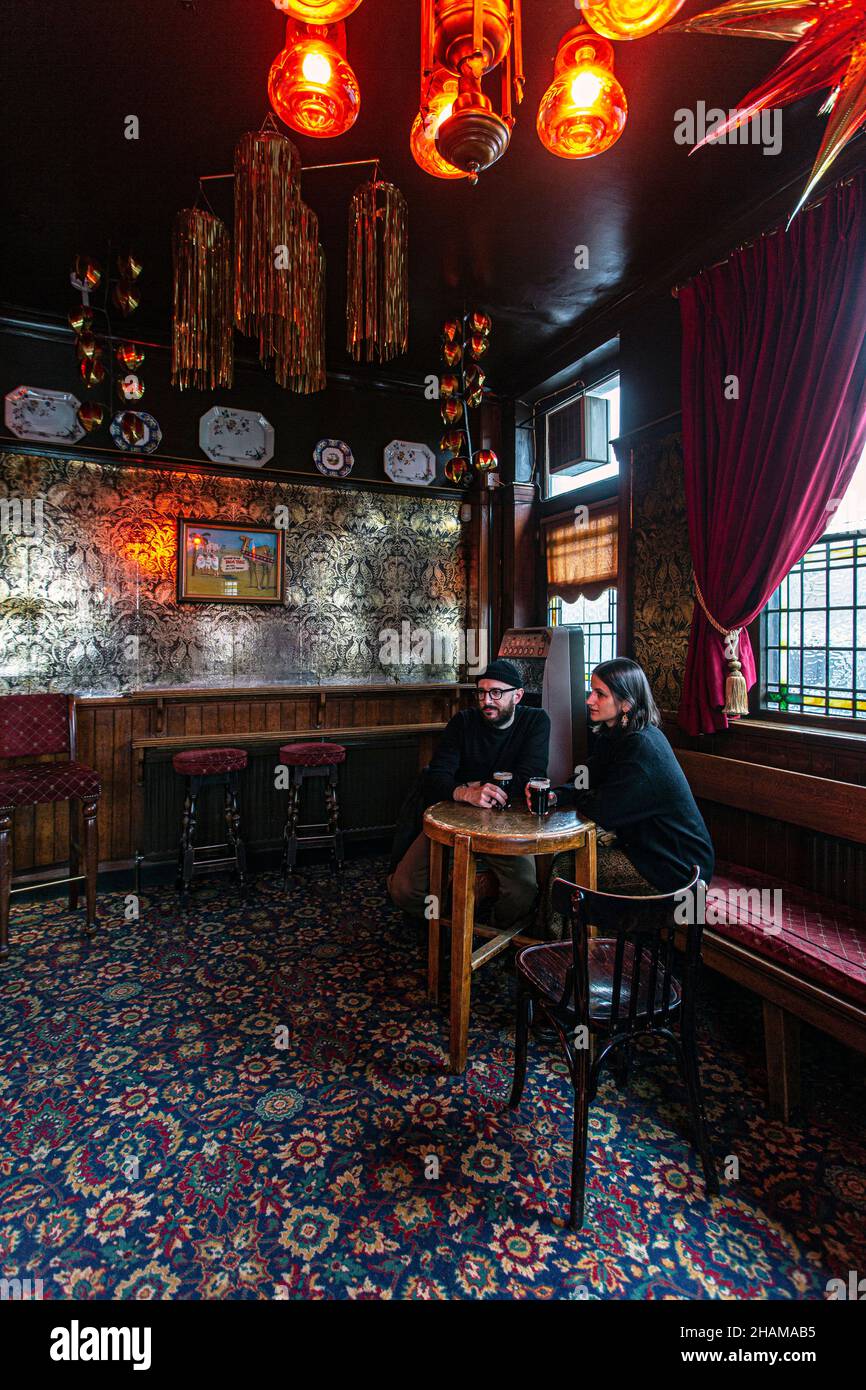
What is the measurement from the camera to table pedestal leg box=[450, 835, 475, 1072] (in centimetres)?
232

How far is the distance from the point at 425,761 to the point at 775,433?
341 centimetres

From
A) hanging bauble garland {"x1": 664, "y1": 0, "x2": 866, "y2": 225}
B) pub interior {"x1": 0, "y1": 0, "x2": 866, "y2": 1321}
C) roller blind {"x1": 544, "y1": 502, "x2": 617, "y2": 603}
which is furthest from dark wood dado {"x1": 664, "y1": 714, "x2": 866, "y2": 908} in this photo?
hanging bauble garland {"x1": 664, "y1": 0, "x2": 866, "y2": 225}

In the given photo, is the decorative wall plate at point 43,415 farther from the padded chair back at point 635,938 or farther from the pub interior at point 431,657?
the padded chair back at point 635,938

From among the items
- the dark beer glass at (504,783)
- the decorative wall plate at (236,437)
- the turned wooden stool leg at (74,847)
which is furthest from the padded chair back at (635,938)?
the decorative wall plate at (236,437)

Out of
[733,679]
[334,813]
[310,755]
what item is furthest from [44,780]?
[733,679]

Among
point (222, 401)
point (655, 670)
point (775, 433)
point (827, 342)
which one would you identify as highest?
point (222, 401)

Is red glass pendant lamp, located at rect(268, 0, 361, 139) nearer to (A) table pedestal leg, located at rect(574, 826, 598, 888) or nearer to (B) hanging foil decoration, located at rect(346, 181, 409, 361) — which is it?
(B) hanging foil decoration, located at rect(346, 181, 409, 361)

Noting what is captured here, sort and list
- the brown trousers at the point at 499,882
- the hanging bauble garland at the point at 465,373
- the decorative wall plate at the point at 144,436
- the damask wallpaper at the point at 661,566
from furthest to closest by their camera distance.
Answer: the decorative wall plate at the point at 144,436 < the hanging bauble garland at the point at 465,373 < the damask wallpaper at the point at 661,566 < the brown trousers at the point at 499,882

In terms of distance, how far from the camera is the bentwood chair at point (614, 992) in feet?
5.38

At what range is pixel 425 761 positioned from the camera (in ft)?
17.4

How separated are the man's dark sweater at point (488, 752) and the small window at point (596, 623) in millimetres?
1527

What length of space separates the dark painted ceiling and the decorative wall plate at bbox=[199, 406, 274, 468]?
0.79m
